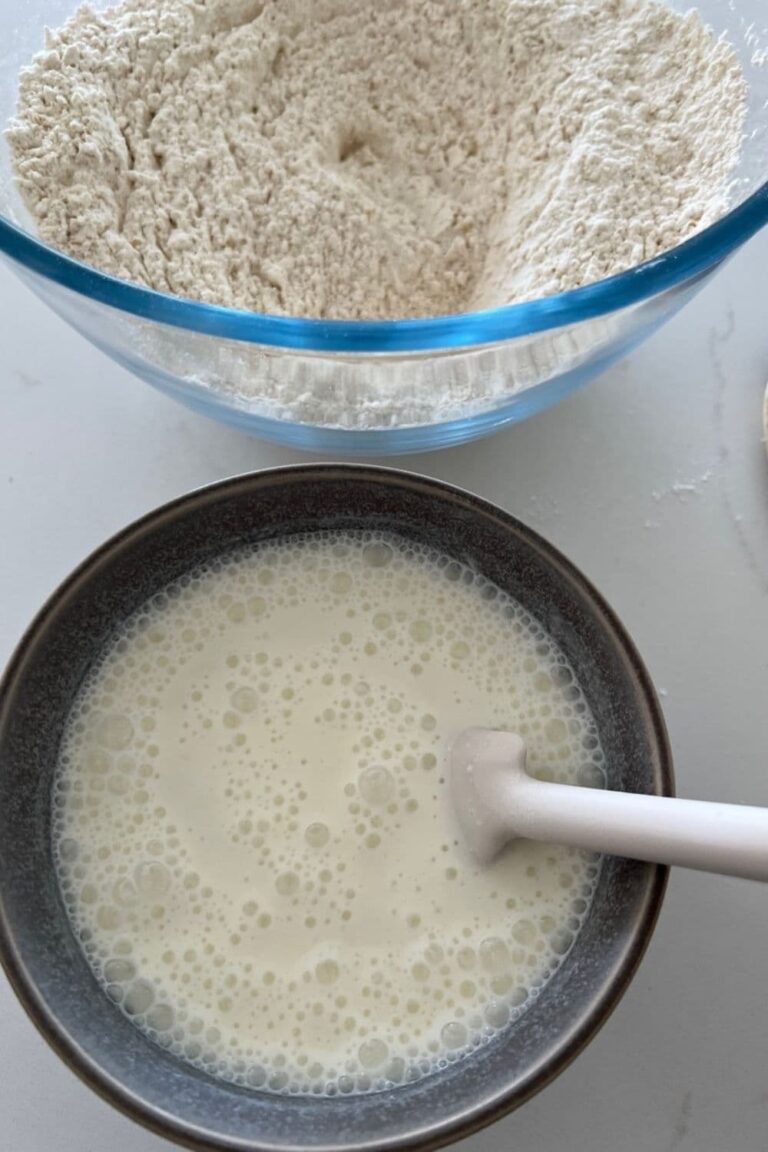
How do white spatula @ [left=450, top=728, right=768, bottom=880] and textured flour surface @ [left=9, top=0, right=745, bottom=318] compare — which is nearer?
white spatula @ [left=450, top=728, right=768, bottom=880]

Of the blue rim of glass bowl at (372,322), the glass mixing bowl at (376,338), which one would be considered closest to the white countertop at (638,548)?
the glass mixing bowl at (376,338)

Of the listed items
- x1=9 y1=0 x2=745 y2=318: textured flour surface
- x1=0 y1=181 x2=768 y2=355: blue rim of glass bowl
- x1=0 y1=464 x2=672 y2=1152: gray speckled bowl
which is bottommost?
x1=0 y1=464 x2=672 y2=1152: gray speckled bowl

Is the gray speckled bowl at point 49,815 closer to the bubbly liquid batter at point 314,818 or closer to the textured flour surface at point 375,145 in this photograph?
the bubbly liquid batter at point 314,818

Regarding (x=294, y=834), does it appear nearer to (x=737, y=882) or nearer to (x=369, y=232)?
(x=737, y=882)

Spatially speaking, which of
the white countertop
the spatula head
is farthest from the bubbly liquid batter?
the white countertop

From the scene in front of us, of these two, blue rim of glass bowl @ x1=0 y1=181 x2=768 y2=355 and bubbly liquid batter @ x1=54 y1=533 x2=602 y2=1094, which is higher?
blue rim of glass bowl @ x1=0 y1=181 x2=768 y2=355

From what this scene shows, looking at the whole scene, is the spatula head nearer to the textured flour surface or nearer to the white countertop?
the white countertop

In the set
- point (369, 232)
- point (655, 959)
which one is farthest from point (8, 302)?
point (655, 959)
